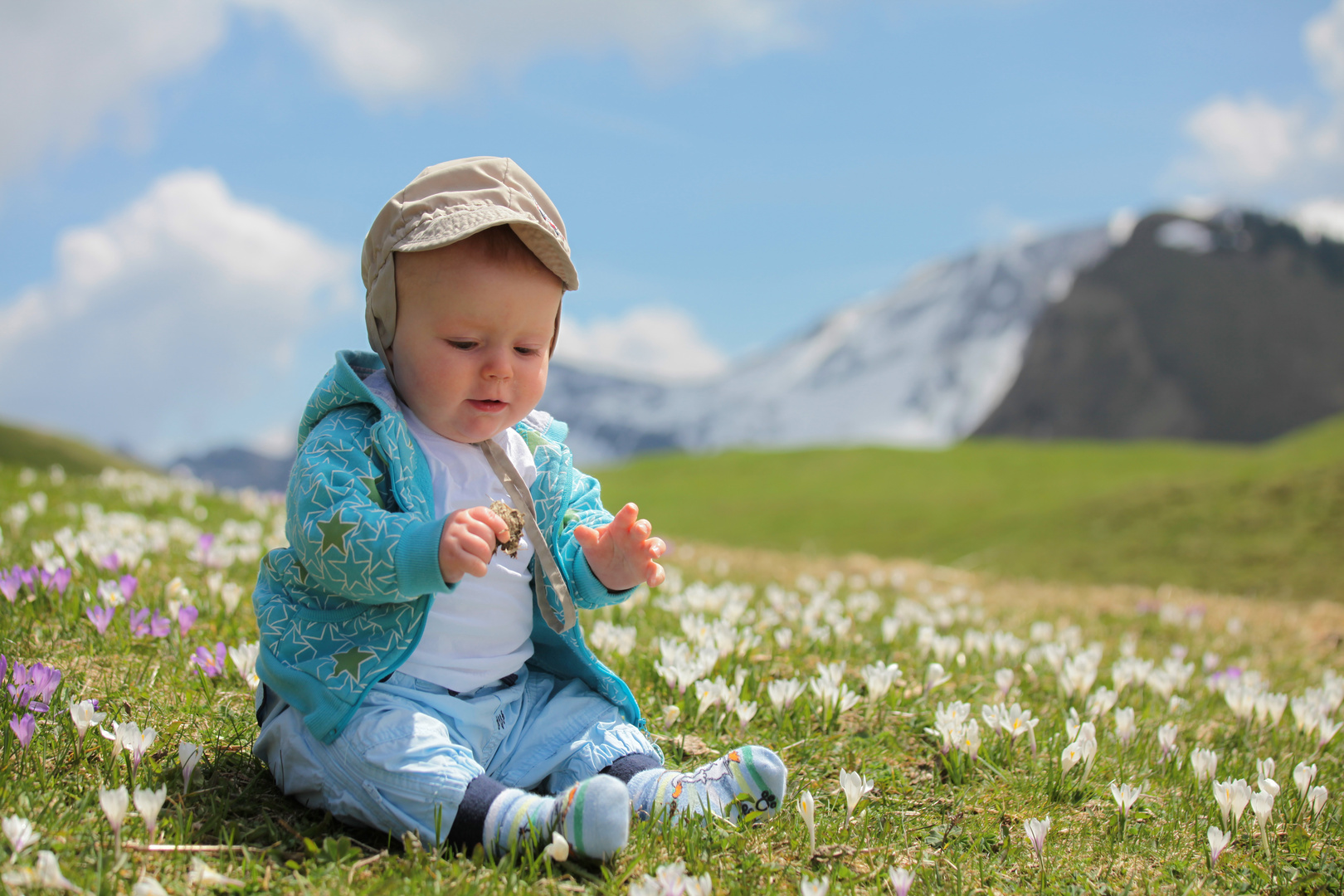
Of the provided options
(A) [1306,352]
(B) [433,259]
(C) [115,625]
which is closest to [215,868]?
(B) [433,259]

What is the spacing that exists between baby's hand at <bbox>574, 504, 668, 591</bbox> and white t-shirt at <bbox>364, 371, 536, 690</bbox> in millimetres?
258

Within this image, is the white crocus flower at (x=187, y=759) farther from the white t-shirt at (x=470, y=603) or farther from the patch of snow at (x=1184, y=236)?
the patch of snow at (x=1184, y=236)

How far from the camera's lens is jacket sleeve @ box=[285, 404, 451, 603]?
2938mm

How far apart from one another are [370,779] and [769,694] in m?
1.99

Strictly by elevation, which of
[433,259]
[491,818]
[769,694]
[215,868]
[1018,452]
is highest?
[1018,452]

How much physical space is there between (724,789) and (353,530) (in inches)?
60.7

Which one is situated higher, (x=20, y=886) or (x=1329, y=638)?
(x=1329, y=638)

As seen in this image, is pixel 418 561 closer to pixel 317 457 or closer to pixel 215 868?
pixel 317 457

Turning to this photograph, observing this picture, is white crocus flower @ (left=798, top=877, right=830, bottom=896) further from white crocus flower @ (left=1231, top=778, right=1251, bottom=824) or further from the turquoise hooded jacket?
white crocus flower @ (left=1231, top=778, right=1251, bottom=824)

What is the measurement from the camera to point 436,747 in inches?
121

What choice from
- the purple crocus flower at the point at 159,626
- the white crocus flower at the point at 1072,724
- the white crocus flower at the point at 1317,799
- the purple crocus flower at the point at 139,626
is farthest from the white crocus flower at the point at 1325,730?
the purple crocus flower at the point at 139,626

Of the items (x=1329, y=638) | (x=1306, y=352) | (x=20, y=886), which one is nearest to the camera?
(x=20, y=886)

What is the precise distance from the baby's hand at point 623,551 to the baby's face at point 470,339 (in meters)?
0.53

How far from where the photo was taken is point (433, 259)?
322 centimetres
